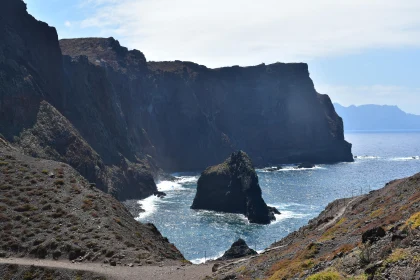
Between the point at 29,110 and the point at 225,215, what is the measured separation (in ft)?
212

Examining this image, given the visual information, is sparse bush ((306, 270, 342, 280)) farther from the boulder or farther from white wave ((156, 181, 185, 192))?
white wave ((156, 181, 185, 192))

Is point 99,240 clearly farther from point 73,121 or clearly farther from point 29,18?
point 29,18

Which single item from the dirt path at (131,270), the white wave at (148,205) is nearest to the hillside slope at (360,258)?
the dirt path at (131,270)

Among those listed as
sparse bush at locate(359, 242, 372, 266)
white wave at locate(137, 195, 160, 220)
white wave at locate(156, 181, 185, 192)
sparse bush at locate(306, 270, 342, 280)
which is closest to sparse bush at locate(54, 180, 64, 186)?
sparse bush at locate(306, 270, 342, 280)

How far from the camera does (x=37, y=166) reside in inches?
2240

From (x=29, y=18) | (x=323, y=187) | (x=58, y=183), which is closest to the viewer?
(x=58, y=183)

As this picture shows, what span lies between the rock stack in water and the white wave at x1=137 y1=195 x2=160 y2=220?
13447mm

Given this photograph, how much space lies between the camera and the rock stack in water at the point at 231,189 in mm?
134000

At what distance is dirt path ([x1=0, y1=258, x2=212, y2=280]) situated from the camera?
36.1m

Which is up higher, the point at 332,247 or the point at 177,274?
the point at 332,247

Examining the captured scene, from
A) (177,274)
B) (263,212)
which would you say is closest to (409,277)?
(177,274)

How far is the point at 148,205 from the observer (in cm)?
14588

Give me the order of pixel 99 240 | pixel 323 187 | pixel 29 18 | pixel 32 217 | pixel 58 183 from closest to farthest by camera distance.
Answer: pixel 99 240
pixel 32 217
pixel 58 183
pixel 29 18
pixel 323 187

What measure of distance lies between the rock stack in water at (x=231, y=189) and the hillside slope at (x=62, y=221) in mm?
79620
